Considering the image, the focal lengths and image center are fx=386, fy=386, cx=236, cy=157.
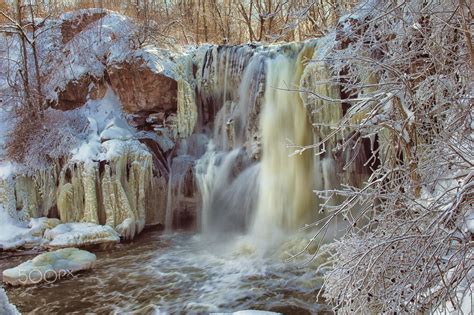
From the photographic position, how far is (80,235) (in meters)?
7.80

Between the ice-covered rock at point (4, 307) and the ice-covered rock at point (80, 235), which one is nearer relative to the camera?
the ice-covered rock at point (4, 307)

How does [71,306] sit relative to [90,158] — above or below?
below

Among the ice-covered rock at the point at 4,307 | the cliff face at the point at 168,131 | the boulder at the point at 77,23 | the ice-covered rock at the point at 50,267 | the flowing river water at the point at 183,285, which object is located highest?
the boulder at the point at 77,23

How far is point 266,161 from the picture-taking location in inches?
324

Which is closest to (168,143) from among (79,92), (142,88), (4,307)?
(142,88)

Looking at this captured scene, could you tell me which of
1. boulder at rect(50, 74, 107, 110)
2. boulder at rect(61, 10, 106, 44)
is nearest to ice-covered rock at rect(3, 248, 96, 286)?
boulder at rect(50, 74, 107, 110)

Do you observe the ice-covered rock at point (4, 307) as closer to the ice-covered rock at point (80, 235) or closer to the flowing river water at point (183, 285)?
the flowing river water at point (183, 285)

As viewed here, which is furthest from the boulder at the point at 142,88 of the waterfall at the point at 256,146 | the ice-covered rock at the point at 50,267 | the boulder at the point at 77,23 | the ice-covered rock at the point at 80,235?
the ice-covered rock at the point at 50,267

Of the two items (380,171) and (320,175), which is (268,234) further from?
(380,171)

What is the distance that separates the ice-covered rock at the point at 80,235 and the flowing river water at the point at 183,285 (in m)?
0.36

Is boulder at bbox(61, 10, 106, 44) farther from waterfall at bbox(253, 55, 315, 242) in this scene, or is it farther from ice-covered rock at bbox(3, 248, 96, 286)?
ice-covered rock at bbox(3, 248, 96, 286)

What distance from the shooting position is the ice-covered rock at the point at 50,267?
616cm

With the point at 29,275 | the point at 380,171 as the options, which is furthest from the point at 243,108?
the point at 380,171

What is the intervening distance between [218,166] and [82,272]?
374 centimetres
